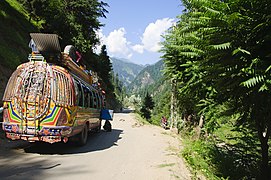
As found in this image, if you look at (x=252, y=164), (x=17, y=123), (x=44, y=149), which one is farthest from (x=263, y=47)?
(x=44, y=149)

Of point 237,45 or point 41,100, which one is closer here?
point 237,45

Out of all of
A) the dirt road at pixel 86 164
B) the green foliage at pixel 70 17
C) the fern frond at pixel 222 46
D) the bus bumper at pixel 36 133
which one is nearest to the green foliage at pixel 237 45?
the fern frond at pixel 222 46

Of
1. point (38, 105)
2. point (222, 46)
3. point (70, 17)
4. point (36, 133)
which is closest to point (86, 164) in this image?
point (36, 133)

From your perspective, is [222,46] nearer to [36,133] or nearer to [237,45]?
[237,45]

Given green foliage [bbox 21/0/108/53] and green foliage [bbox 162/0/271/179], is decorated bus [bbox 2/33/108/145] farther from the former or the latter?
green foliage [bbox 21/0/108/53]

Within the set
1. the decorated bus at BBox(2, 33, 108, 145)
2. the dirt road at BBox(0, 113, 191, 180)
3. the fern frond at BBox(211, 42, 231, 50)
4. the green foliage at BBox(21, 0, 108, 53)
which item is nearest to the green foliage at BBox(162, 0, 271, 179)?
the fern frond at BBox(211, 42, 231, 50)

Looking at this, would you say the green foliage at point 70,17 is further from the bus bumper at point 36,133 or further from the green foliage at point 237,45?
the green foliage at point 237,45

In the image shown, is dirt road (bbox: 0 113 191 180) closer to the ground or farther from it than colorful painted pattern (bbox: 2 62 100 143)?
closer to the ground

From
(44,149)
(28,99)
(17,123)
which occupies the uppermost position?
(28,99)

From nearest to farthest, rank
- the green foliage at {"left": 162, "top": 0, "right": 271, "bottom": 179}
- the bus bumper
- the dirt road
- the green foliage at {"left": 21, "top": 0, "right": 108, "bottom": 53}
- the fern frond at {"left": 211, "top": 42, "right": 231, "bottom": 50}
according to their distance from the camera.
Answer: the green foliage at {"left": 162, "top": 0, "right": 271, "bottom": 179}, the fern frond at {"left": 211, "top": 42, "right": 231, "bottom": 50}, the dirt road, the bus bumper, the green foliage at {"left": 21, "top": 0, "right": 108, "bottom": 53}

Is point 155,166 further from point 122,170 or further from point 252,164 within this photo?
point 252,164

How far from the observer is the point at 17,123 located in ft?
25.9

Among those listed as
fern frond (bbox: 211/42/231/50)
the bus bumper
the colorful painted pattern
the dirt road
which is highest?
fern frond (bbox: 211/42/231/50)

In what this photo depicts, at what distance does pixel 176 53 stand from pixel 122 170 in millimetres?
5861
